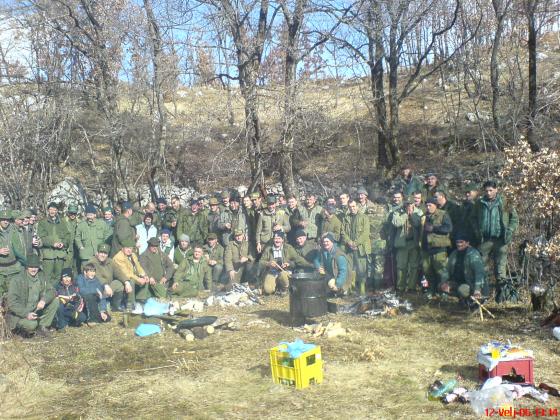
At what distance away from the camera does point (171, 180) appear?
19547 mm

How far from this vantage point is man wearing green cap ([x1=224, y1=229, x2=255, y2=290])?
36.4 feet

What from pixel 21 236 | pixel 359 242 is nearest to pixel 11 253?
pixel 21 236

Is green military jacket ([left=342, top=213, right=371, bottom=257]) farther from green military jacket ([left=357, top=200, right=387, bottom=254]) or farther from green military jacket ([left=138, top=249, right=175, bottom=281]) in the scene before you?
green military jacket ([left=138, top=249, right=175, bottom=281])

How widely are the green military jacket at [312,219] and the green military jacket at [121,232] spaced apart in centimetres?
318

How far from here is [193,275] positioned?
10875 millimetres

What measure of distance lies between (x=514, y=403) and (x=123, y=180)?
13.5 meters

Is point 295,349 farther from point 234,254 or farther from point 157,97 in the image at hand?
point 157,97

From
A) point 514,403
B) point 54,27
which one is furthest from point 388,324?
point 54,27

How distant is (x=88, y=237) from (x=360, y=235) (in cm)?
493

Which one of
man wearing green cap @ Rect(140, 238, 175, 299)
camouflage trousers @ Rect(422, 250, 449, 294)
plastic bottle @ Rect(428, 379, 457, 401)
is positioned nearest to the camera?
plastic bottle @ Rect(428, 379, 457, 401)

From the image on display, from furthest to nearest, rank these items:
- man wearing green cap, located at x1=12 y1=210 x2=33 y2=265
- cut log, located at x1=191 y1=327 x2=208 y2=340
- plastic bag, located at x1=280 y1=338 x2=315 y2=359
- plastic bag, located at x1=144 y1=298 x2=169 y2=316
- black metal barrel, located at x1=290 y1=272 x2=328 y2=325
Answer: man wearing green cap, located at x1=12 y1=210 x2=33 y2=265 < plastic bag, located at x1=144 y1=298 x2=169 y2=316 < black metal barrel, located at x1=290 y1=272 x2=328 y2=325 < cut log, located at x1=191 y1=327 x2=208 y2=340 < plastic bag, located at x1=280 y1=338 x2=315 y2=359

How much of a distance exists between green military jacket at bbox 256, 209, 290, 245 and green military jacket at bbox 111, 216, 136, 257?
2.35 meters

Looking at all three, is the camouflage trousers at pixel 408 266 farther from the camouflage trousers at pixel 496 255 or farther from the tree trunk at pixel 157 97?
the tree trunk at pixel 157 97

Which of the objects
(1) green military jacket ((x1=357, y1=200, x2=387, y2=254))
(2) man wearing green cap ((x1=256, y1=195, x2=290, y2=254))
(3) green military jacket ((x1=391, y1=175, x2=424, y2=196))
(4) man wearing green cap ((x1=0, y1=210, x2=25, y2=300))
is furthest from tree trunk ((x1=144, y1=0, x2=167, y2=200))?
(3) green military jacket ((x1=391, y1=175, x2=424, y2=196))
